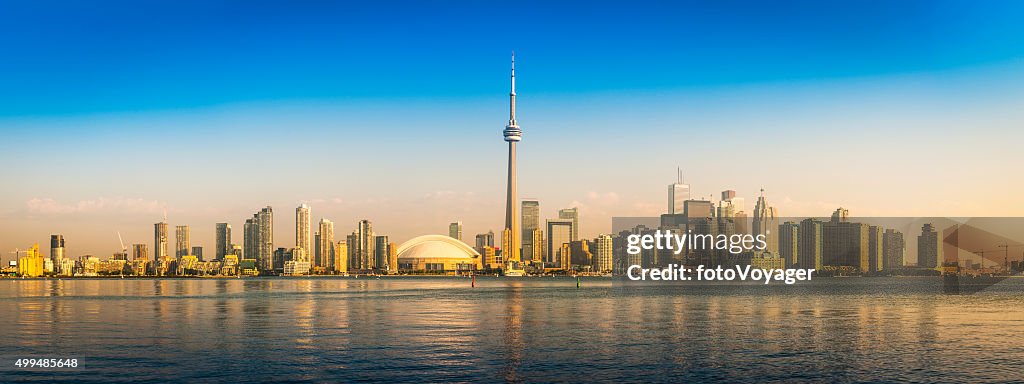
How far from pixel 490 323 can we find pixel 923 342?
4000 cm

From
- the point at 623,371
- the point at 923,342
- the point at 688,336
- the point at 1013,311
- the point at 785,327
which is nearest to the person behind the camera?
the point at 623,371

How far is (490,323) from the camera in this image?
91250mm

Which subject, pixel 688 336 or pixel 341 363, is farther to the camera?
pixel 688 336

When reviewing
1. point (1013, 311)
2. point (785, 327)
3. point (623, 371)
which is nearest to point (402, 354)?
point (623, 371)

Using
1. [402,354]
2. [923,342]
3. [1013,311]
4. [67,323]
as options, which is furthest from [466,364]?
[1013,311]

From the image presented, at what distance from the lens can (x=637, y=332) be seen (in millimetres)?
80438

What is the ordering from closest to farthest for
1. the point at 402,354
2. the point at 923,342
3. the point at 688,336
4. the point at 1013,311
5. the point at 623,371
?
the point at 623,371
the point at 402,354
the point at 923,342
the point at 688,336
the point at 1013,311

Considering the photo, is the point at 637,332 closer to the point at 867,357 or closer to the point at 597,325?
the point at 597,325

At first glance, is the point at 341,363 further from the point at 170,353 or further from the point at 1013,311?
the point at 1013,311

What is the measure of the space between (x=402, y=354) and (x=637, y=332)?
26591 mm

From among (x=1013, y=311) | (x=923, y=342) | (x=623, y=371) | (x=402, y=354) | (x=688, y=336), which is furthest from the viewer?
(x=1013, y=311)

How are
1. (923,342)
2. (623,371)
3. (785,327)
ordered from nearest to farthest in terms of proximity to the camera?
(623,371) < (923,342) < (785,327)

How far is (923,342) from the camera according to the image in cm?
7200

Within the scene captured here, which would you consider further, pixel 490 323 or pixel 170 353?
pixel 490 323
